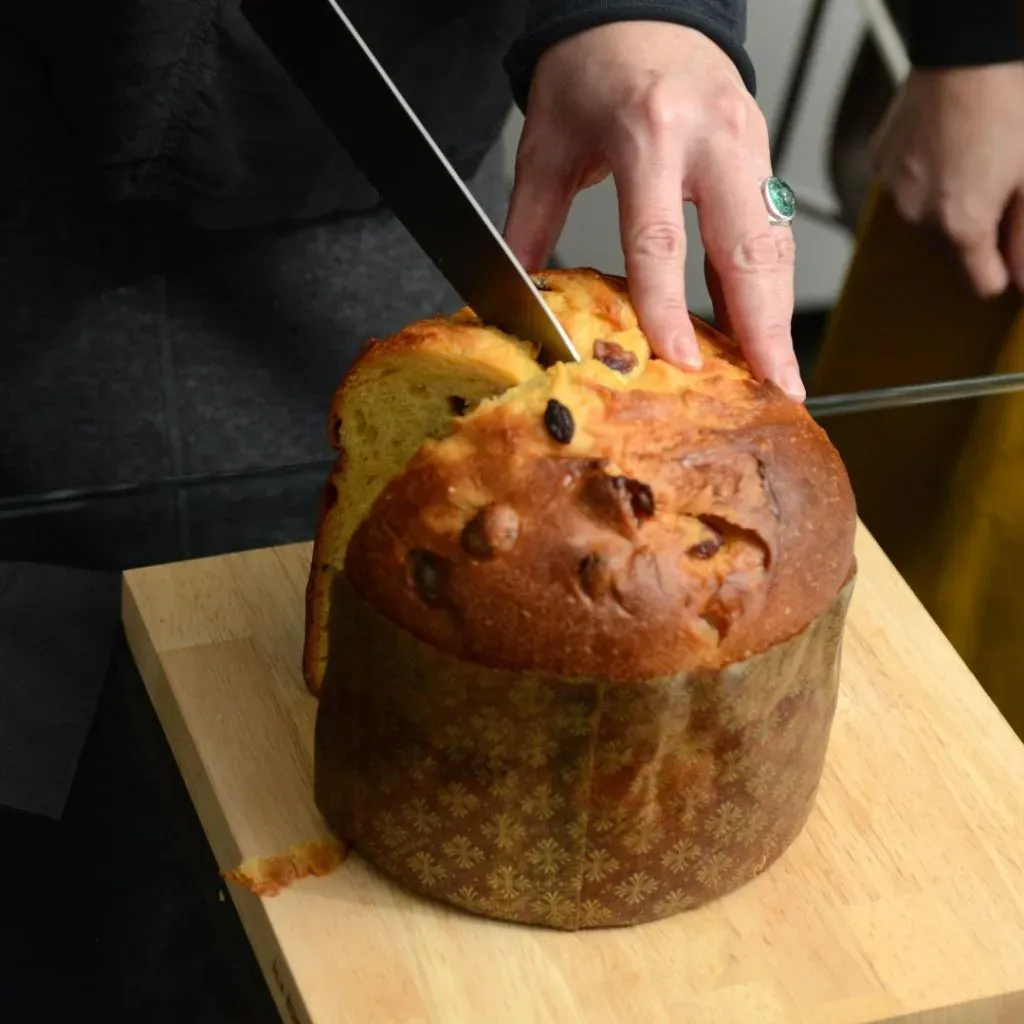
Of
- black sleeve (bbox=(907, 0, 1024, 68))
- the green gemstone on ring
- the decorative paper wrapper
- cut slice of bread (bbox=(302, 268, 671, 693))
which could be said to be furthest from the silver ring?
black sleeve (bbox=(907, 0, 1024, 68))

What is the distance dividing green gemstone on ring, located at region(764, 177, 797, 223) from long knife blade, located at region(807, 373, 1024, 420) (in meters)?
0.26

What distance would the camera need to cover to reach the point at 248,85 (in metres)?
1.20

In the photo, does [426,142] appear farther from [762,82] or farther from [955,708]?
[762,82]

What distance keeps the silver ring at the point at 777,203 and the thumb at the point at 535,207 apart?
15 centimetres

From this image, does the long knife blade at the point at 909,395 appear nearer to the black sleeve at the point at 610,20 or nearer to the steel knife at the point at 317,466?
the steel knife at the point at 317,466

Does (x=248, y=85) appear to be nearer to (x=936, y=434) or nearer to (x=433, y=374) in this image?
(x=433, y=374)

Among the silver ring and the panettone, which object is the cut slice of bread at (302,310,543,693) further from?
the silver ring

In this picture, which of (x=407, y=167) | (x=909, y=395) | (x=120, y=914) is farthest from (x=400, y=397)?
(x=909, y=395)

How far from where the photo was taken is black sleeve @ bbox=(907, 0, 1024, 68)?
4.51ft

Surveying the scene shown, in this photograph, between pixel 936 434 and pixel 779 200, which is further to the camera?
pixel 936 434

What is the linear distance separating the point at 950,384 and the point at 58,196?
0.73m

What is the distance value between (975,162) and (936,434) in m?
0.24

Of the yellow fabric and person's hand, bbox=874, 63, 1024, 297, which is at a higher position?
person's hand, bbox=874, 63, 1024, 297

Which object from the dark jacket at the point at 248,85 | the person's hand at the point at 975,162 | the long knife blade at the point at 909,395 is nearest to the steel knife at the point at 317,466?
the long knife blade at the point at 909,395
